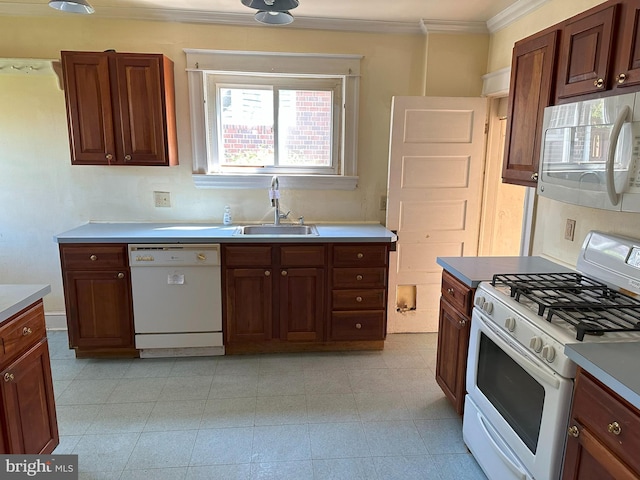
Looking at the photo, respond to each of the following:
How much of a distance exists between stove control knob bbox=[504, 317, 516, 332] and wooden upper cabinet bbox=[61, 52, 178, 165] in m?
2.45

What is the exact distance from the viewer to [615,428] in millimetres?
1135

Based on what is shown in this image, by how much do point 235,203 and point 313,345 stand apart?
4.27 feet

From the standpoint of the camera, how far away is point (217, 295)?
290 centimetres

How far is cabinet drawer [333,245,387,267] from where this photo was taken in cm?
293

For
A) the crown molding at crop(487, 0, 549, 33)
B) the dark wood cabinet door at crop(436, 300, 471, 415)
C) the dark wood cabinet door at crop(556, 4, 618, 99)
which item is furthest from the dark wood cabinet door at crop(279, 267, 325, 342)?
the crown molding at crop(487, 0, 549, 33)

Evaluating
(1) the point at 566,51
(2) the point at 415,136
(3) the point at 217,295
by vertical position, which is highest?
(1) the point at 566,51

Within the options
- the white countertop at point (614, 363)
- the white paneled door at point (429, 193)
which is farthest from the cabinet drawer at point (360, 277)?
the white countertop at point (614, 363)

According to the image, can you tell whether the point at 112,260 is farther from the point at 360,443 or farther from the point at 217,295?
the point at 360,443

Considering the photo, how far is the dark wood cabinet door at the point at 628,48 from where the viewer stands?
1.48 meters

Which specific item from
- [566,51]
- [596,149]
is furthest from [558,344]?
[566,51]

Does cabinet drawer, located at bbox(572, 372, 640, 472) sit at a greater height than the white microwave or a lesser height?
lesser

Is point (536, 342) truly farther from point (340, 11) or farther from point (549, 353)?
point (340, 11)

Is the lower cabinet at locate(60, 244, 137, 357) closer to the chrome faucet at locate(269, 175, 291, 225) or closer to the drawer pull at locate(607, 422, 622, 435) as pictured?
the chrome faucet at locate(269, 175, 291, 225)

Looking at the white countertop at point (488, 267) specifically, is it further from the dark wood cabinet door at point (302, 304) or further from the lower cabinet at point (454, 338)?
the dark wood cabinet door at point (302, 304)
